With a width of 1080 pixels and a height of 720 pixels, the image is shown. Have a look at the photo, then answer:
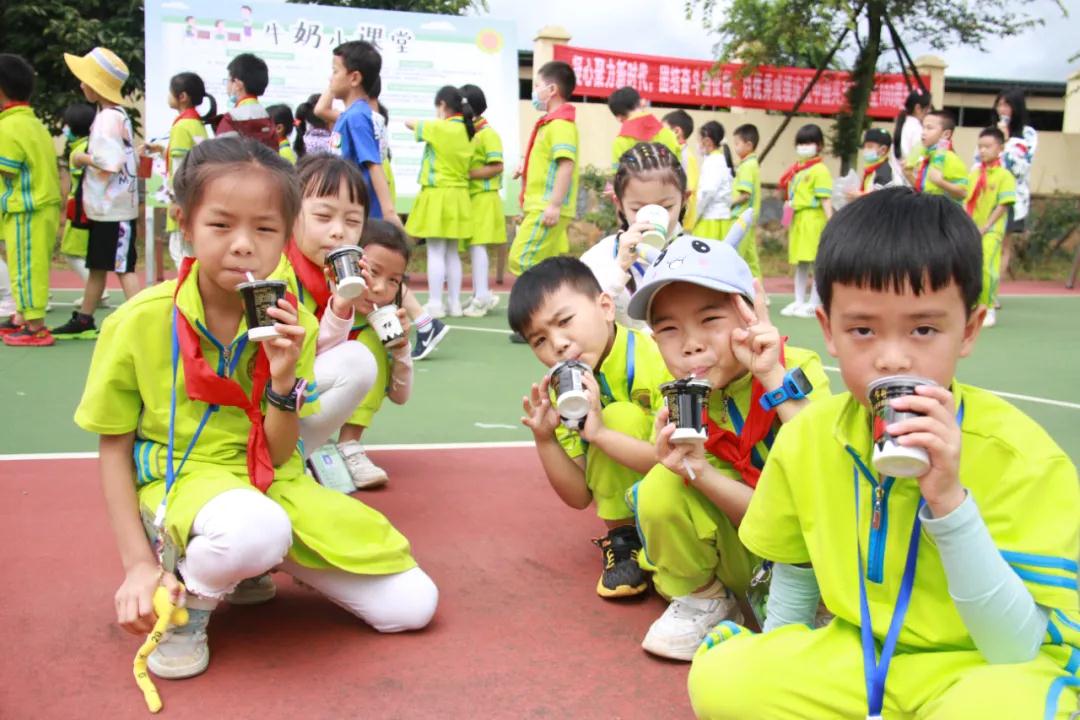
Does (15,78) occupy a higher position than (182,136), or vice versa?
(15,78)

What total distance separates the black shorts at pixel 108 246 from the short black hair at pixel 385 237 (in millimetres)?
4154

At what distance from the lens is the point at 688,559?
2.75 m

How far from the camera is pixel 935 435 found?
165 centimetres

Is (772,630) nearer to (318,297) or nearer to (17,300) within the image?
(318,297)

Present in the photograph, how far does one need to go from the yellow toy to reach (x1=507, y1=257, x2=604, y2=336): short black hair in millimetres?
1257

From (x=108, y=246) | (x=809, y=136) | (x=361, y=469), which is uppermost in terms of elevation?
(x=809, y=136)

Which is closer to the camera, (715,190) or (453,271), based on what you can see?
(453,271)

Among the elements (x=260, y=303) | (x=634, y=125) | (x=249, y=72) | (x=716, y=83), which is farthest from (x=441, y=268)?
(x=716, y=83)

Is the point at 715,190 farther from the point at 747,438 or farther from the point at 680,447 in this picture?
the point at 680,447

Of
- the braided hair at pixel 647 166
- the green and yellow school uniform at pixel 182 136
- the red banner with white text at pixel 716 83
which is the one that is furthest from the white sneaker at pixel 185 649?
the red banner with white text at pixel 716 83

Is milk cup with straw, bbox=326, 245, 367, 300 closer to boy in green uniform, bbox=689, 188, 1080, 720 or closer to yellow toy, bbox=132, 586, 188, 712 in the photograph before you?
yellow toy, bbox=132, 586, 188, 712

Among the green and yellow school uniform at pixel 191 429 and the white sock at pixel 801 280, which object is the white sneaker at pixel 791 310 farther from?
the green and yellow school uniform at pixel 191 429

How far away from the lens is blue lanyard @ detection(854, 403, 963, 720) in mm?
1911

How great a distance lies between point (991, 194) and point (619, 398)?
8224mm
